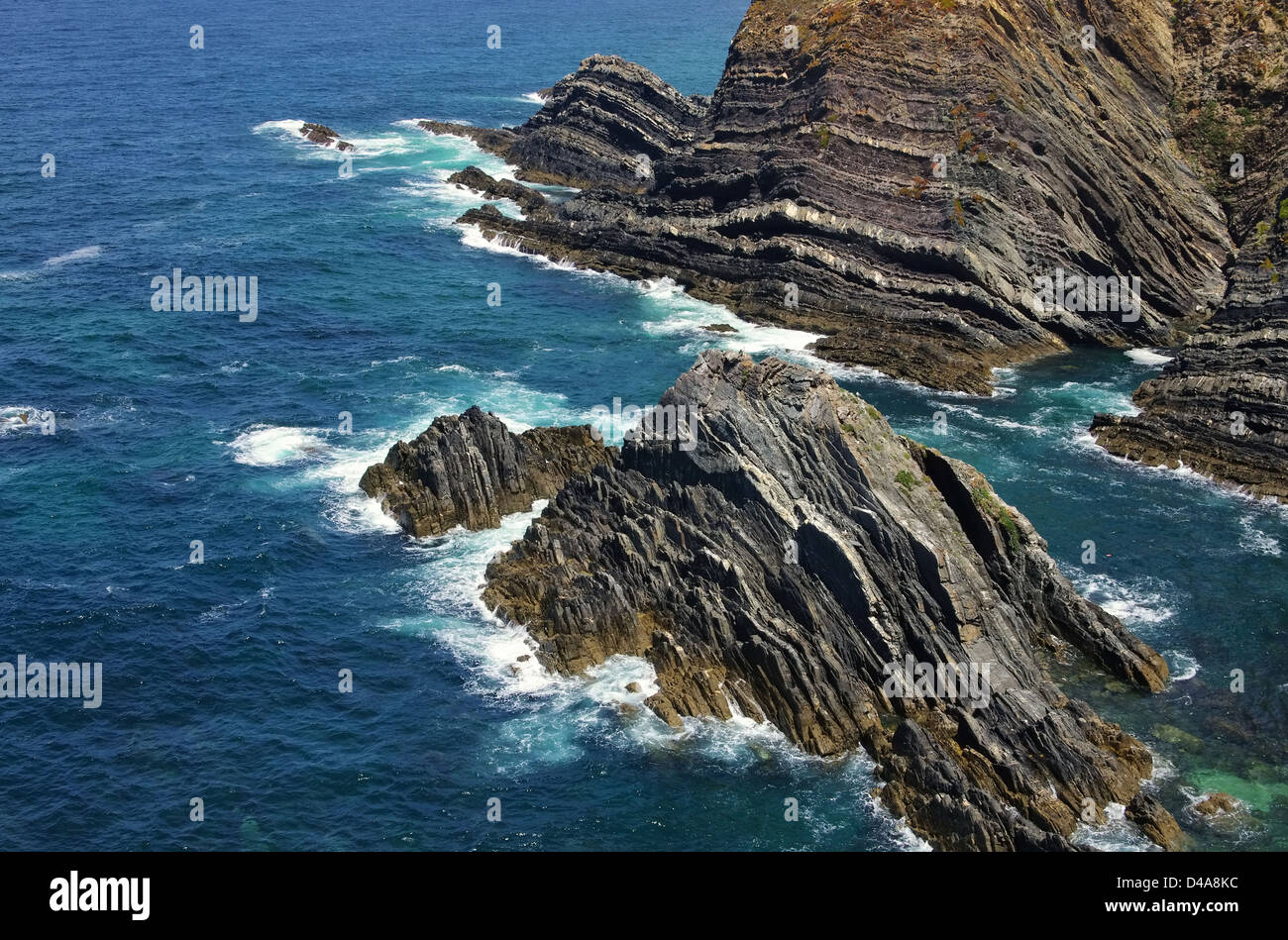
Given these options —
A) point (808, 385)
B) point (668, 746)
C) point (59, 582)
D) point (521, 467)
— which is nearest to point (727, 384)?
point (808, 385)

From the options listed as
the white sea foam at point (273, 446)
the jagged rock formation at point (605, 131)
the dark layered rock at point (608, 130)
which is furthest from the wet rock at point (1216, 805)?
the dark layered rock at point (608, 130)

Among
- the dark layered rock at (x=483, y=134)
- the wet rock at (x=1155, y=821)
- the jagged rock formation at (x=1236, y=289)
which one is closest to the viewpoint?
the wet rock at (x=1155, y=821)

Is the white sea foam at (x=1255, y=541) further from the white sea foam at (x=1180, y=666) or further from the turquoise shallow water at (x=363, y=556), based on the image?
the white sea foam at (x=1180, y=666)

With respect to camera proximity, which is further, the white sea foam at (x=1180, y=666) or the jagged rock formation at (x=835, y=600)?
the white sea foam at (x=1180, y=666)

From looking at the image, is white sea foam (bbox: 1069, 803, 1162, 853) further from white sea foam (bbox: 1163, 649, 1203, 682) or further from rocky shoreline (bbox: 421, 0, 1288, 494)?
rocky shoreline (bbox: 421, 0, 1288, 494)

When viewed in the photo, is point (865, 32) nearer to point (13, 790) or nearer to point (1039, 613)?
point (1039, 613)

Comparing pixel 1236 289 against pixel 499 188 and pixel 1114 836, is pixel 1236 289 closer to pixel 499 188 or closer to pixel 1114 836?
pixel 1114 836
